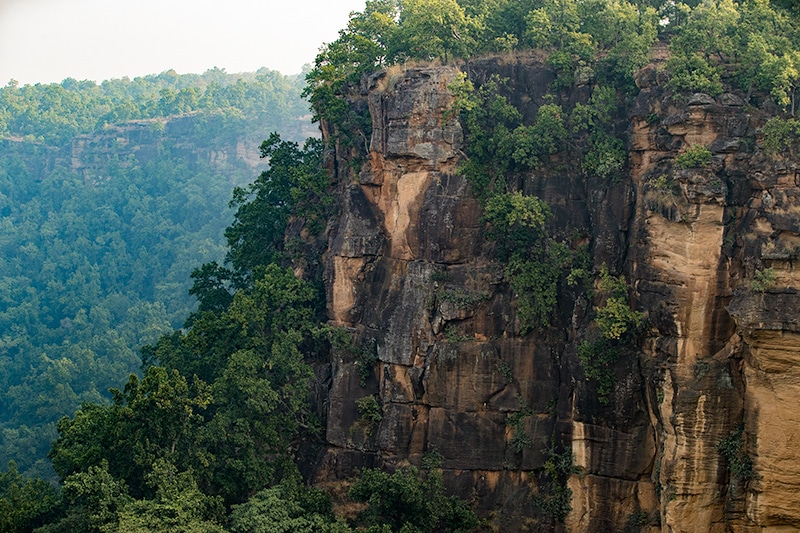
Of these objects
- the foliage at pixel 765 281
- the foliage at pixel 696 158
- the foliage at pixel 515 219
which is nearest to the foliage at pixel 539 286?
the foliage at pixel 515 219

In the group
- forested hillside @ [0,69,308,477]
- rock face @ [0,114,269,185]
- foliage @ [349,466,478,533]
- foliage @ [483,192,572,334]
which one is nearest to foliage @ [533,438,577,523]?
foliage @ [349,466,478,533]

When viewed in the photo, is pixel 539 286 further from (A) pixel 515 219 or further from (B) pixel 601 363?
(B) pixel 601 363

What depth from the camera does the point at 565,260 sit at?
86.4 ft

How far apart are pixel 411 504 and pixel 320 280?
25.2ft

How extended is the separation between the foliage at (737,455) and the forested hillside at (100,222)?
26.4 m

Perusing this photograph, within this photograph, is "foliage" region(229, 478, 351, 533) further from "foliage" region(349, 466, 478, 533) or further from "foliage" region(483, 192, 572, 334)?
"foliage" region(483, 192, 572, 334)

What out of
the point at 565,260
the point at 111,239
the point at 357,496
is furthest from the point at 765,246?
the point at 111,239

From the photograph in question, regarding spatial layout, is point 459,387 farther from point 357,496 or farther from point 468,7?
point 468,7

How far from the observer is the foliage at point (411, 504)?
25.5 meters

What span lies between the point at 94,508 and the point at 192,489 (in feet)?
7.30

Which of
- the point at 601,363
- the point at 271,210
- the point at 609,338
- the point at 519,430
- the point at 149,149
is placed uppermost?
the point at 149,149

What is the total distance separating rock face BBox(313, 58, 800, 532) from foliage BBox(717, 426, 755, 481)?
45 mm

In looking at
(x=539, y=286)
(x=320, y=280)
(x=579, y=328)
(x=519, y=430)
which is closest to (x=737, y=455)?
(x=579, y=328)

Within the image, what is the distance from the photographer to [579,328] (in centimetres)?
2605
